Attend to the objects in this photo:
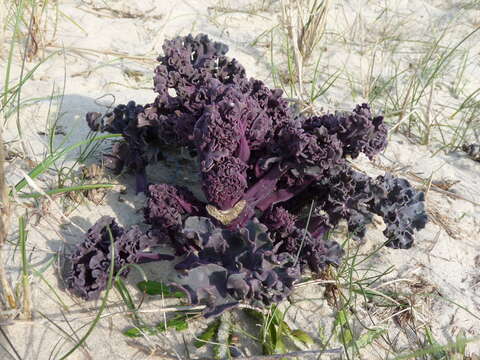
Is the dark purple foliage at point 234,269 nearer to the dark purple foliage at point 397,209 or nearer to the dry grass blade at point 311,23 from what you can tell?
the dark purple foliage at point 397,209

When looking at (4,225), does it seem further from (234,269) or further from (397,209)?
(397,209)

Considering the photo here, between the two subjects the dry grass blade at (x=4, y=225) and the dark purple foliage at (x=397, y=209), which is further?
the dark purple foliage at (x=397, y=209)

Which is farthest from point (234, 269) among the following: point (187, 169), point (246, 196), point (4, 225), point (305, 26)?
point (305, 26)

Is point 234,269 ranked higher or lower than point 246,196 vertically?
lower

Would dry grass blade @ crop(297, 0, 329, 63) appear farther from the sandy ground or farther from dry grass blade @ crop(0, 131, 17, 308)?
dry grass blade @ crop(0, 131, 17, 308)

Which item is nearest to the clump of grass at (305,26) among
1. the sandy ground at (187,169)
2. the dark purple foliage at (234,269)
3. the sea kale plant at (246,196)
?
the sandy ground at (187,169)

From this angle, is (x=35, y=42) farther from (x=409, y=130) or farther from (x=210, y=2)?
(x=409, y=130)
